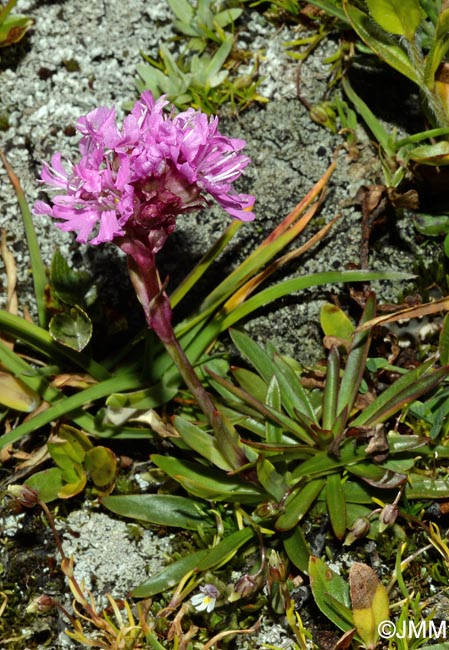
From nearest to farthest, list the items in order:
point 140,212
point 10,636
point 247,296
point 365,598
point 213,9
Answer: point 140,212 → point 365,598 → point 10,636 → point 247,296 → point 213,9

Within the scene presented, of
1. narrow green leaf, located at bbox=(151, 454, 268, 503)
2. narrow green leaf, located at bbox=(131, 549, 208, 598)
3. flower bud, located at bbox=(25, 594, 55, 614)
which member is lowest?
narrow green leaf, located at bbox=(131, 549, 208, 598)

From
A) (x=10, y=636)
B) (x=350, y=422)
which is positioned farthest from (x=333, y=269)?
(x=10, y=636)

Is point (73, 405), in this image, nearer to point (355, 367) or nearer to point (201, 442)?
point (201, 442)

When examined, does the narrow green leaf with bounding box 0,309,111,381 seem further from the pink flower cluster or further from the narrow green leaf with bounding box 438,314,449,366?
the narrow green leaf with bounding box 438,314,449,366

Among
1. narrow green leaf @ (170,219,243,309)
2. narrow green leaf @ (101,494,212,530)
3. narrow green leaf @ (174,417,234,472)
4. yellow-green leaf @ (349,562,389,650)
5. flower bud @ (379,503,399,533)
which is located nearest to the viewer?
yellow-green leaf @ (349,562,389,650)

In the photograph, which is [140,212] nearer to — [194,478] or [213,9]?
[194,478]

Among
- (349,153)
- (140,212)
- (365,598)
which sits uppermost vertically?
(140,212)

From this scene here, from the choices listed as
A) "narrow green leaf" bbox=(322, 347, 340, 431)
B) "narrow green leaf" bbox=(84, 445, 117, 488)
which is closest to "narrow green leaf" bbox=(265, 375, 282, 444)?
"narrow green leaf" bbox=(322, 347, 340, 431)
